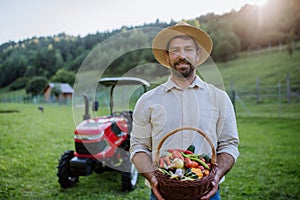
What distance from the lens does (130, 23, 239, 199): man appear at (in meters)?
1.49

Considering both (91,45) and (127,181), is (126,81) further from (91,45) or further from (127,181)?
(91,45)

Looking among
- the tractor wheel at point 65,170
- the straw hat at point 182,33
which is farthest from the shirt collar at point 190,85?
the tractor wheel at point 65,170

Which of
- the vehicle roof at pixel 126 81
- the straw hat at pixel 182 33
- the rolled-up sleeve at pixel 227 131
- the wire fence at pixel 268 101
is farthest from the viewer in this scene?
the wire fence at pixel 268 101

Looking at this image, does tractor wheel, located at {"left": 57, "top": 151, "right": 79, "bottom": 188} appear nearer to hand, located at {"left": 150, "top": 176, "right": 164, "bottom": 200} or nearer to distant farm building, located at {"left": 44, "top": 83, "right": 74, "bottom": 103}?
hand, located at {"left": 150, "top": 176, "right": 164, "bottom": 200}

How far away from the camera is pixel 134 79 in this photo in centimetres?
319

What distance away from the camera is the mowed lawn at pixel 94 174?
346cm

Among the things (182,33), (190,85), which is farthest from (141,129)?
(182,33)

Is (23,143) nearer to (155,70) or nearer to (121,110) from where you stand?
(121,110)

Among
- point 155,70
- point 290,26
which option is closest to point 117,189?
point 155,70

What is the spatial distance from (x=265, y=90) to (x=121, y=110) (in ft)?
39.0

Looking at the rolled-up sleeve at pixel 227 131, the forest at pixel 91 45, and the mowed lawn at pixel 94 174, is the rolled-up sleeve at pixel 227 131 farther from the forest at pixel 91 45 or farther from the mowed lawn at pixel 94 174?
the mowed lawn at pixel 94 174

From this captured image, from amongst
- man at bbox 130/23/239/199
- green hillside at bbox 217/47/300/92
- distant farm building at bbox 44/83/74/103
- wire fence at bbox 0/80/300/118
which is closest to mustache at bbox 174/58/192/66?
man at bbox 130/23/239/199

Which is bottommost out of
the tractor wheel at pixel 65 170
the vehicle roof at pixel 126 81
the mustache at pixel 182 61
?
the tractor wheel at pixel 65 170

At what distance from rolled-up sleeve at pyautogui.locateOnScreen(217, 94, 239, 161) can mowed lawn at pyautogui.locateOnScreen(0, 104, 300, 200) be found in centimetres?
218
